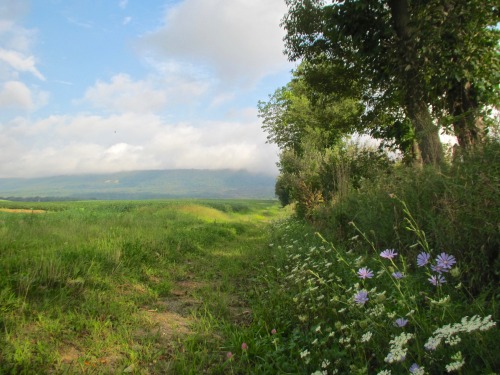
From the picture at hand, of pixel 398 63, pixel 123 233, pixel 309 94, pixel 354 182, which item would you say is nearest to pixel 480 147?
pixel 398 63

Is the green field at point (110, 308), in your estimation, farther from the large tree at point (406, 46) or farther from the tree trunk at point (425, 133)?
the large tree at point (406, 46)

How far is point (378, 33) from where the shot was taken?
9.21m

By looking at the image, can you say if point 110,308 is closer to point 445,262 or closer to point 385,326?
point 385,326

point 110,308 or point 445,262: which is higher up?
point 445,262

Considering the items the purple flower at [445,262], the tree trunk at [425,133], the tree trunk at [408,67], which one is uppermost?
the tree trunk at [408,67]

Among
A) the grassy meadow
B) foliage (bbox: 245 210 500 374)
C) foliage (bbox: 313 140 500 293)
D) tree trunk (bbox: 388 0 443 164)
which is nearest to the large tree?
tree trunk (bbox: 388 0 443 164)

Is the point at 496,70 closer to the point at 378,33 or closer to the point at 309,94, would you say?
the point at 378,33

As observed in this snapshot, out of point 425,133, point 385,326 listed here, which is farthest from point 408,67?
point 385,326

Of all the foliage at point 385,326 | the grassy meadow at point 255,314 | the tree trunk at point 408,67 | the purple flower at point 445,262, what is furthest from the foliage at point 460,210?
the tree trunk at point 408,67

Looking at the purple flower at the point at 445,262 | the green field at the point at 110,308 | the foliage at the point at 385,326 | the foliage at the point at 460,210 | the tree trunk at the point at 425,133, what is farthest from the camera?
the tree trunk at the point at 425,133

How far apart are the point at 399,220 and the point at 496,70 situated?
7.12 meters

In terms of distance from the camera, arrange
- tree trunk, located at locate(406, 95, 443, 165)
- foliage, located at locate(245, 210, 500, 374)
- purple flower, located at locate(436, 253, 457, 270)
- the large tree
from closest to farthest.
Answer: foliage, located at locate(245, 210, 500, 374), purple flower, located at locate(436, 253, 457, 270), tree trunk, located at locate(406, 95, 443, 165), the large tree

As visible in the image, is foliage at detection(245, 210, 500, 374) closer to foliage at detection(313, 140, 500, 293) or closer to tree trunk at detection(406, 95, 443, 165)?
foliage at detection(313, 140, 500, 293)

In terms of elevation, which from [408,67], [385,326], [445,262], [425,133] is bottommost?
[385,326]
